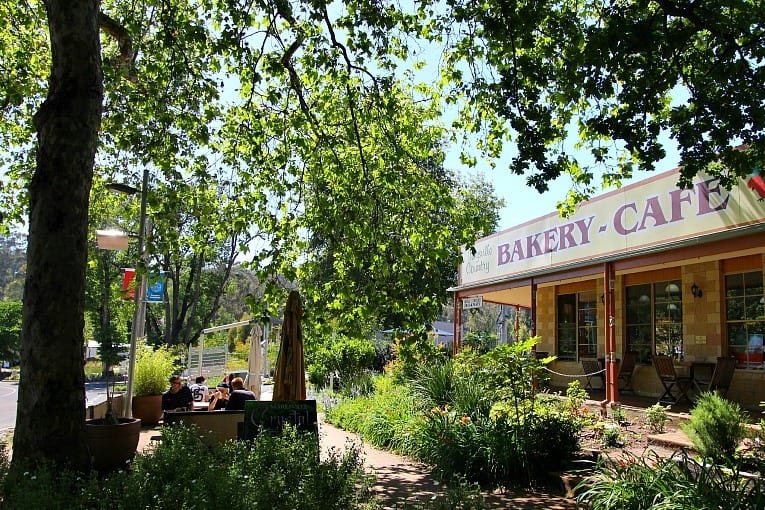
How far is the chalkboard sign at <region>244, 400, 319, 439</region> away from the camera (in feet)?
23.6

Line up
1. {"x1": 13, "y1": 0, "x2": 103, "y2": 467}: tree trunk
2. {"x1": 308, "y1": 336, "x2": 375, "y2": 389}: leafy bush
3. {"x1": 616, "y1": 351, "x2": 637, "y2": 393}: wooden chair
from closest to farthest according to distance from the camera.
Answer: {"x1": 13, "y1": 0, "x2": 103, "y2": 467}: tree trunk
{"x1": 616, "y1": 351, "x2": 637, "y2": 393}: wooden chair
{"x1": 308, "y1": 336, "x2": 375, "y2": 389}: leafy bush

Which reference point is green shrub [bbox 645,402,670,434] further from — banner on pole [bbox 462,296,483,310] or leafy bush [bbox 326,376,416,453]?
banner on pole [bbox 462,296,483,310]

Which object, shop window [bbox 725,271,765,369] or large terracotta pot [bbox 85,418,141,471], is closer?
large terracotta pot [bbox 85,418,141,471]

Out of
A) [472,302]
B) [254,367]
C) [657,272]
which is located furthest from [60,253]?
[472,302]

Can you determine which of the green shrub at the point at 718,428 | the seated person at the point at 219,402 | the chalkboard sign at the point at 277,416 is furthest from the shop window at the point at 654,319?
the seated person at the point at 219,402

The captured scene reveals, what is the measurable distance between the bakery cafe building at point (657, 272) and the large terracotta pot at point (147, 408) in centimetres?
737

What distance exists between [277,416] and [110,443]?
80.8 inches

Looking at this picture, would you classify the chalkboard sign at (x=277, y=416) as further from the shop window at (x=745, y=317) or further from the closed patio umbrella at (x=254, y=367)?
the shop window at (x=745, y=317)

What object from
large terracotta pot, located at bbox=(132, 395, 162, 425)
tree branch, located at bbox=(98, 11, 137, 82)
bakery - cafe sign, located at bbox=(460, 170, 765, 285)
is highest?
tree branch, located at bbox=(98, 11, 137, 82)

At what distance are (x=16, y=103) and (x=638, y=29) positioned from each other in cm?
954

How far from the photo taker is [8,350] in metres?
49.5

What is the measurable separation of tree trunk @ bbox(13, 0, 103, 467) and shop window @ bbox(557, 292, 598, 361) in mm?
12344

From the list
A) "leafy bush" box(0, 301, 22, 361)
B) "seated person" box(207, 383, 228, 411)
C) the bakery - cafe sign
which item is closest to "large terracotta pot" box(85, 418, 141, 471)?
"seated person" box(207, 383, 228, 411)

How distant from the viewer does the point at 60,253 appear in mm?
5691
